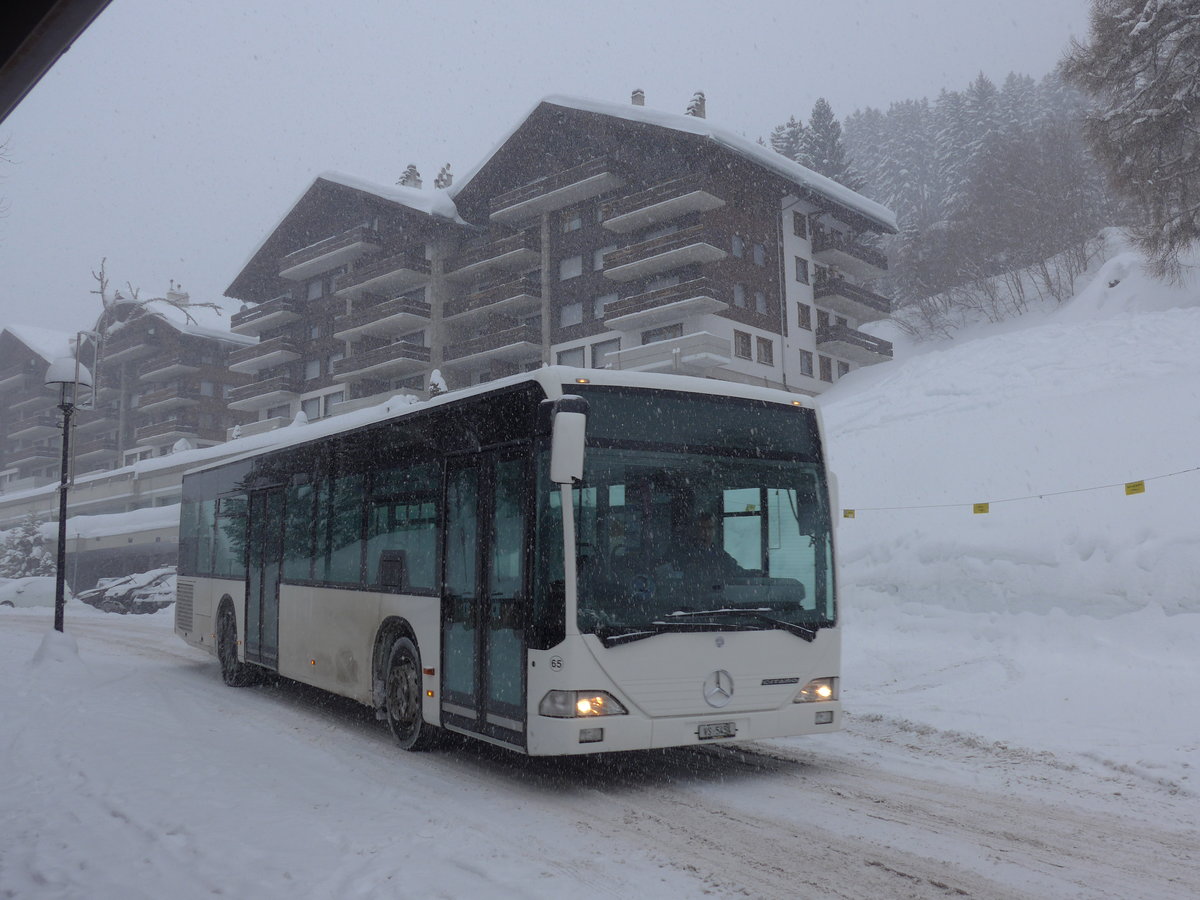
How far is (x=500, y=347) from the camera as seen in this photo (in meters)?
46.7

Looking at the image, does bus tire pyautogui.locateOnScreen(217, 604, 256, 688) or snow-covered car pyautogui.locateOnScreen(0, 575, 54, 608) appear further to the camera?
snow-covered car pyautogui.locateOnScreen(0, 575, 54, 608)

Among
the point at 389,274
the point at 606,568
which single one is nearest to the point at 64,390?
the point at 606,568

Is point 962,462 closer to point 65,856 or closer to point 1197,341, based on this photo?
point 1197,341

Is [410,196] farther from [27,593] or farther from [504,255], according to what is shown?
[27,593]

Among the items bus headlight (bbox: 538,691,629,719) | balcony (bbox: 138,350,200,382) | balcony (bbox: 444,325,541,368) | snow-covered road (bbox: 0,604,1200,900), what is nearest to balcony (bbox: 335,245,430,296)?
balcony (bbox: 444,325,541,368)

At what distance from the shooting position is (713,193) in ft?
133

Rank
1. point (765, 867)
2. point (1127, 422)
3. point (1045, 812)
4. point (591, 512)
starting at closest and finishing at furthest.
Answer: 1. point (765, 867)
2. point (1045, 812)
3. point (591, 512)
4. point (1127, 422)

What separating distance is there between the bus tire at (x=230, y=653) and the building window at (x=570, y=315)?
32580 millimetres

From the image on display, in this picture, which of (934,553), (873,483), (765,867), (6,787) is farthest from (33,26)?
(873,483)

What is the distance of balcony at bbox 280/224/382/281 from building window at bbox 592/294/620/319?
14869 mm

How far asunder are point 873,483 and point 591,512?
15.5 m

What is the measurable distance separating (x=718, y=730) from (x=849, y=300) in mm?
44873

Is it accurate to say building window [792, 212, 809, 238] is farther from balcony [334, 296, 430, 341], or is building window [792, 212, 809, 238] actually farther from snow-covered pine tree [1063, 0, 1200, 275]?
snow-covered pine tree [1063, 0, 1200, 275]

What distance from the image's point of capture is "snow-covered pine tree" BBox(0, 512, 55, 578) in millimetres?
42250
